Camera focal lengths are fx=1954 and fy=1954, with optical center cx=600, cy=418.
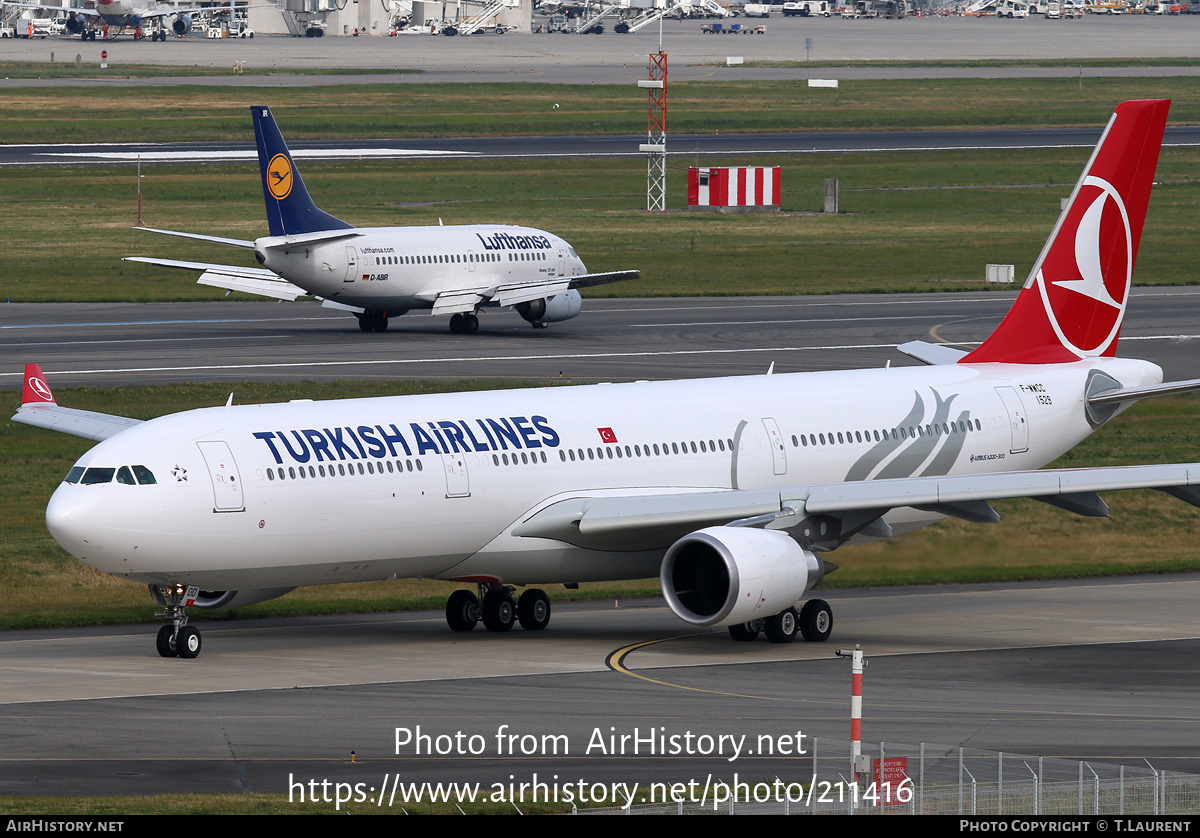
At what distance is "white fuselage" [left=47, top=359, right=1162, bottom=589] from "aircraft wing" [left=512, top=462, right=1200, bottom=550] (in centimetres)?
55

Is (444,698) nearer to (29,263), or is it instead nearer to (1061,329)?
(1061,329)

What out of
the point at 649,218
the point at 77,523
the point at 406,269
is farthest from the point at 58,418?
the point at 649,218

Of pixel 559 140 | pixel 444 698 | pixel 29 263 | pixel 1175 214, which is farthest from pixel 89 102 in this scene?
pixel 444 698

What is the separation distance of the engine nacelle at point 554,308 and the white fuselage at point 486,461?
39.8m

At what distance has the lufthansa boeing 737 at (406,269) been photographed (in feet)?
267

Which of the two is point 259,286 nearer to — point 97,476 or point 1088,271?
point 1088,271

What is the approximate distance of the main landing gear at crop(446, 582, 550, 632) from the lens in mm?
39844

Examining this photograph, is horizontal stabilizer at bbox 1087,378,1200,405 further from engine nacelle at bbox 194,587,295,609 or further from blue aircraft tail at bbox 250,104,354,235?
blue aircraft tail at bbox 250,104,354,235

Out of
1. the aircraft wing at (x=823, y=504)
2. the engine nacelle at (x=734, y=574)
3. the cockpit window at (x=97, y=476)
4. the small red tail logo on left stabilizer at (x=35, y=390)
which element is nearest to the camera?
the cockpit window at (x=97, y=476)

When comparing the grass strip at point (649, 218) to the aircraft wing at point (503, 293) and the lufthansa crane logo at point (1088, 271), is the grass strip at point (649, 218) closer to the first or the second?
the aircraft wing at point (503, 293)

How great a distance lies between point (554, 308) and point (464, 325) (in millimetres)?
4071

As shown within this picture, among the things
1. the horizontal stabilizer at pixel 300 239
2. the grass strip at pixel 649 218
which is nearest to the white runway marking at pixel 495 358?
the horizontal stabilizer at pixel 300 239

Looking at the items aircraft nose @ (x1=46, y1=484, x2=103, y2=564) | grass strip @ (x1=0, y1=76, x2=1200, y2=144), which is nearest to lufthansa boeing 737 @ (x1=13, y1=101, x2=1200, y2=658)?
aircraft nose @ (x1=46, y1=484, x2=103, y2=564)

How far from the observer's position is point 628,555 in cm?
3862
